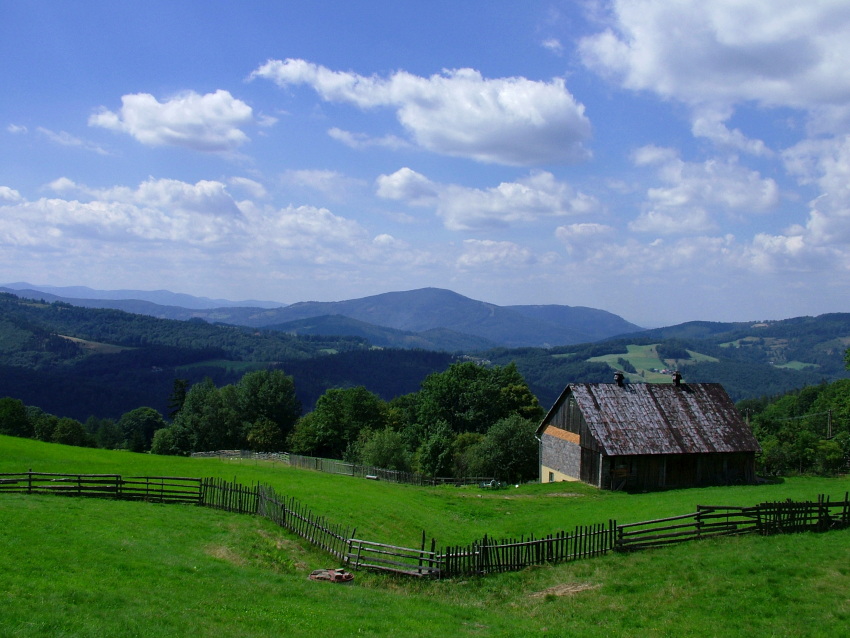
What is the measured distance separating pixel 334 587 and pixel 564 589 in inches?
288

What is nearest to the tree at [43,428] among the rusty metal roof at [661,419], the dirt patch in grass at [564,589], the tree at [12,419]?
the tree at [12,419]

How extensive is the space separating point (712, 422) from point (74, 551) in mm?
42165

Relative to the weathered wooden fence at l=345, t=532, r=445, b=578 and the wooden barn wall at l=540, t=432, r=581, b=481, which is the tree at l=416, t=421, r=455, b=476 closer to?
the wooden barn wall at l=540, t=432, r=581, b=481

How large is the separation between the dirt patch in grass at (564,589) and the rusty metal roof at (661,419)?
76.3ft

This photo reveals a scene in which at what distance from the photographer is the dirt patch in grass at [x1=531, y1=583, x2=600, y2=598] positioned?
60.5ft

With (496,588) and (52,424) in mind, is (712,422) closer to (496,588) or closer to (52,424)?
(496,588)

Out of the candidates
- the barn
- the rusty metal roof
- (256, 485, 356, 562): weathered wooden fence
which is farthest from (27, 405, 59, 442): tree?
the rusty metal roof

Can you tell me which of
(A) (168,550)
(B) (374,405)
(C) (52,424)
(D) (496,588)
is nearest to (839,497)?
(D) (496,588)

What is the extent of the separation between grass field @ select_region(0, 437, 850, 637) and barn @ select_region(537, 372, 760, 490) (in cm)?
1357

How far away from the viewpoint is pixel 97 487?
2903cm

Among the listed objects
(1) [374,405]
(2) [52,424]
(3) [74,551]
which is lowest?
(2) [52,424]

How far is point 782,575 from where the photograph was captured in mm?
17359

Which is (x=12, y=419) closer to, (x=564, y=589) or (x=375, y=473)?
(x=375, y=473)

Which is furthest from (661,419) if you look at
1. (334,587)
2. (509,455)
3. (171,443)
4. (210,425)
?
(171,443)
